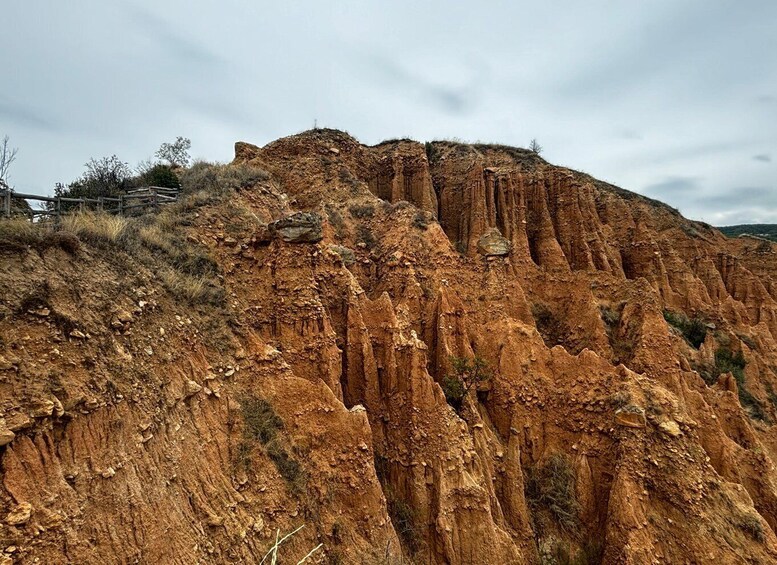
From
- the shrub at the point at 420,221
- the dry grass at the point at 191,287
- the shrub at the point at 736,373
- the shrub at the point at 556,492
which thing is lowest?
the shrub at the point at 556,492

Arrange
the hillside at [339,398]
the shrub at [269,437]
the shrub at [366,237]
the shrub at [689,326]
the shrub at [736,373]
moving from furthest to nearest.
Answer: the shrub at [689,326] < the shrub at [736,373] < the shrub at [366,237] < the shrub at [269,437] < the hillside at [339,398]

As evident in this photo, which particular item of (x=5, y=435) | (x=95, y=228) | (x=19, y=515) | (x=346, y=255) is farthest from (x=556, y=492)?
(x=95, y=228)

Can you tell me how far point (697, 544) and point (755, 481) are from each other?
5479mm

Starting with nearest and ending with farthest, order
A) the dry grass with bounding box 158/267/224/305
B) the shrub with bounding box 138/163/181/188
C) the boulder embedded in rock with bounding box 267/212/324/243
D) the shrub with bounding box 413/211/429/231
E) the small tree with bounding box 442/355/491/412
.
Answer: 1. the dry grass with bounding box 158/267/224/305
2. the boulder embedded in rock with bounding box 267/212/324/243
3. the small tree with bounding box 442/355/491/412
4. the shrub with bounding box 413/211/429/231
5. the shrub with bounding box 138/163/181/188

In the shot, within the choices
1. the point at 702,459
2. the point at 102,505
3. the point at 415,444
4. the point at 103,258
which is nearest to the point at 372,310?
the point at 415,444

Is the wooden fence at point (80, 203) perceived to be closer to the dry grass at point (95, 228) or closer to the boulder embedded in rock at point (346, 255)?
the dry grass at point (95, 228)

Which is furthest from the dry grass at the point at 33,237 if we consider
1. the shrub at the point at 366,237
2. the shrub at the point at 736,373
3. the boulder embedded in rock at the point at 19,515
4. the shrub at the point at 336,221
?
the shrub at the point at 736,373

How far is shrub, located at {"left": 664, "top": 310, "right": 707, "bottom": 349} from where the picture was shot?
24.0 m

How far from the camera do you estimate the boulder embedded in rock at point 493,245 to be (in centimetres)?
1764

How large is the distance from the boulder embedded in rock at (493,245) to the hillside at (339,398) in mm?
112

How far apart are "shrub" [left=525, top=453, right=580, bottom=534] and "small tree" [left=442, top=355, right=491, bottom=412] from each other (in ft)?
11.8

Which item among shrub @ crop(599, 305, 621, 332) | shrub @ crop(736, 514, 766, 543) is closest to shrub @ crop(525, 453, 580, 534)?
shrub @ crop(736, 514, 766, 543)

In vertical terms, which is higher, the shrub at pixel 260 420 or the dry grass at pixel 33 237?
the dry grass at pixel 33 237

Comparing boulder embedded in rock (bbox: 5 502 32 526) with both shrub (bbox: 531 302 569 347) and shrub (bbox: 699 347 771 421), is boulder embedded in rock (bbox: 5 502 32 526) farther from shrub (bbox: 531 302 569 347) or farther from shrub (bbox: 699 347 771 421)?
shrub (bbox: 699 347 771 421)
